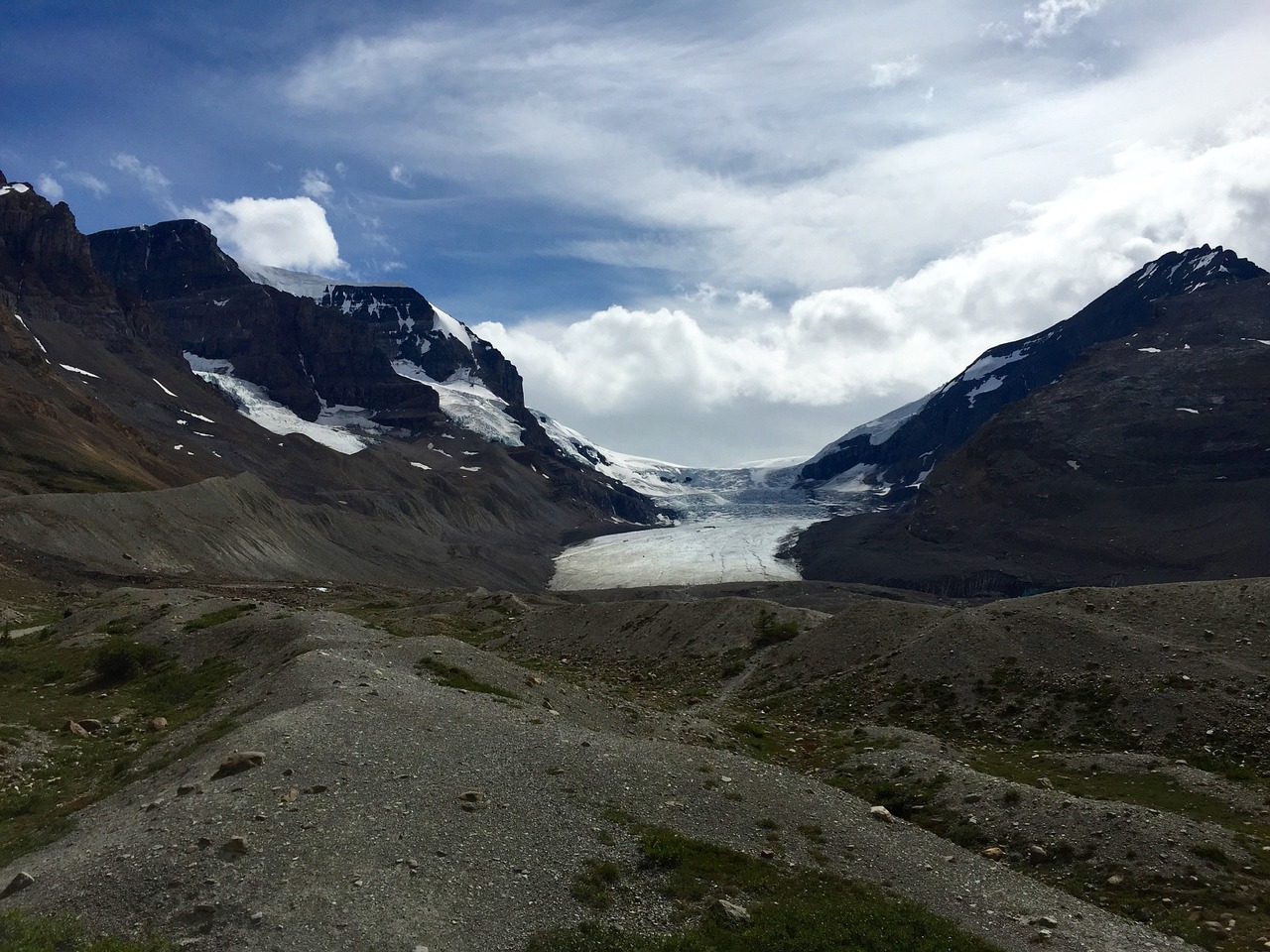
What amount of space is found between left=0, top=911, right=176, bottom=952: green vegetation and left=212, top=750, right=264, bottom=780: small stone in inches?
252

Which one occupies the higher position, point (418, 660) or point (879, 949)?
point (418, 660)

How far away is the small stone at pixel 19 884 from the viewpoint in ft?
59.6

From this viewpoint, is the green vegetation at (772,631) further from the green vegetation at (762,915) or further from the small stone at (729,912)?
the small stone at (729,912)

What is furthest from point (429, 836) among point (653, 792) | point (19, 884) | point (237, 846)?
point (19, 884)

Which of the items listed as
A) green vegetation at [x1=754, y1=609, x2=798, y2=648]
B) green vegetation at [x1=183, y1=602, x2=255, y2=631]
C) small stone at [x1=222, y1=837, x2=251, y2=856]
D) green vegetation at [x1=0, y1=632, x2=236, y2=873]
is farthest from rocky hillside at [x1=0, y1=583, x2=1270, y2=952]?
green vegetation at [x1=754, y1=609, x2=798, y2=648]

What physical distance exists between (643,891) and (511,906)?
9.34 ft

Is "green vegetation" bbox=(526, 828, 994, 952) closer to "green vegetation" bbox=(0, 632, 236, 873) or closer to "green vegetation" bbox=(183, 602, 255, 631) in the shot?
"green vegetation" bbox=(0, 632, 236, 873)

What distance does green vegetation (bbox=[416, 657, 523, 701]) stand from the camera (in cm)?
3453

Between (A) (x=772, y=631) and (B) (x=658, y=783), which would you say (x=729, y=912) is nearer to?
(B) (x=658, y=783)

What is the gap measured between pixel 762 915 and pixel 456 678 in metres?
20.1

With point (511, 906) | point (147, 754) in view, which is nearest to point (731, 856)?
point (511, 906)

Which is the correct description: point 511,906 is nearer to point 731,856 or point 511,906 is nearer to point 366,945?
point 366,945

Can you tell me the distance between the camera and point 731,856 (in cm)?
2098

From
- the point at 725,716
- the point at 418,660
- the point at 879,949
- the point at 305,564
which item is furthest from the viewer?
the point at 305,564
